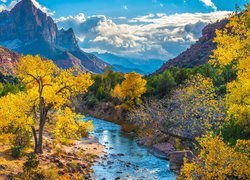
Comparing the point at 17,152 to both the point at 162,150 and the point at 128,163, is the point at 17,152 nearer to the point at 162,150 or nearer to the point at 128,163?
the point at 128,163

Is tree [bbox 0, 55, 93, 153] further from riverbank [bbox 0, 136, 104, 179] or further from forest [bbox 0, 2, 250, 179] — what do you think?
riverbank [bbox 0, 136, 104, 179]

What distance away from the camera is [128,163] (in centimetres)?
4456

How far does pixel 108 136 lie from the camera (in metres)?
68.1

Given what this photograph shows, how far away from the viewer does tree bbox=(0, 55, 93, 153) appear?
38719 mm

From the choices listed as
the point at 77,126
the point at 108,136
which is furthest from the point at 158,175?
the point at 108,136

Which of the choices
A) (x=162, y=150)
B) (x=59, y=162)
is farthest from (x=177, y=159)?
(x=59, y=162)

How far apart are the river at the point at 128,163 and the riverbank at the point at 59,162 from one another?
144 cm

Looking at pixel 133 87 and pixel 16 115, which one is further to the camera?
pixel 133 87

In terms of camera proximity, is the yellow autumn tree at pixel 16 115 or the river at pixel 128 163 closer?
the yellow autumn tree at pixel 16 115

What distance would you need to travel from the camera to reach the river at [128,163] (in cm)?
3888

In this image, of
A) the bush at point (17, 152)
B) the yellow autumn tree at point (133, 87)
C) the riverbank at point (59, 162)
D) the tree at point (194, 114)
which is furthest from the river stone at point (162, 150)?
the yellow autumn tree at point (133, 87)

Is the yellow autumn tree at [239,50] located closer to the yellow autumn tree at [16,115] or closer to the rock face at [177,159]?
the rock face at [177,159]

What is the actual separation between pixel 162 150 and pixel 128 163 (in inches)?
320

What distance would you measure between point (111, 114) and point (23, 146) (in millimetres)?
60747
